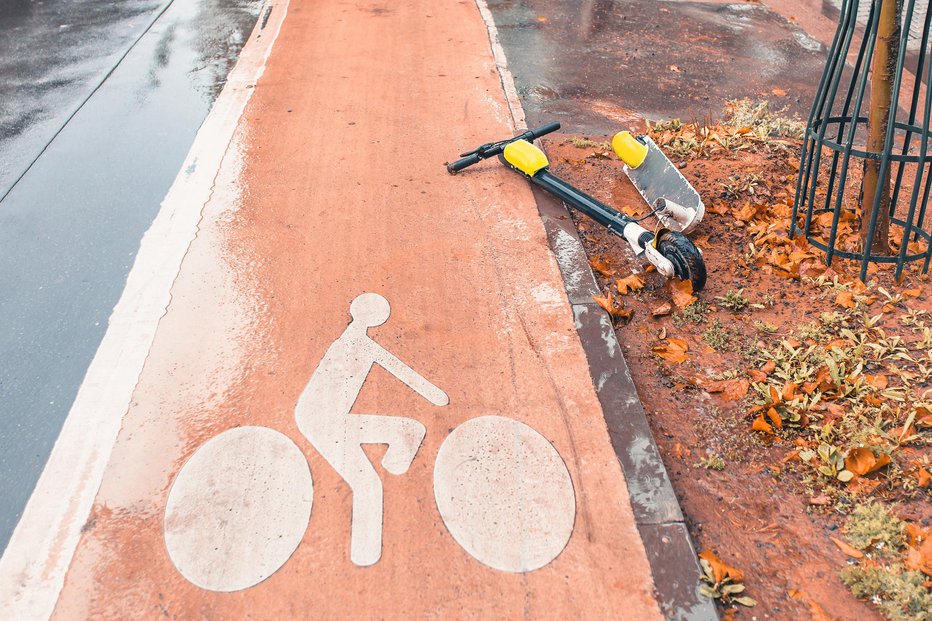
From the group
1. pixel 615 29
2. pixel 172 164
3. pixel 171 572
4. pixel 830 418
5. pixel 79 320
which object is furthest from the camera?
pixel 615 29

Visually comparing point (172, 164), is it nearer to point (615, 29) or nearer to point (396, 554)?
point (396, 554)

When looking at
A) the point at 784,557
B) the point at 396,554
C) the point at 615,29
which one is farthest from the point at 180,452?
the point at 615,29

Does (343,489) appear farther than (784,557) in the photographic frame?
Yes

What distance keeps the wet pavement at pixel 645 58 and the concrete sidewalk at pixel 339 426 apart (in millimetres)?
1803

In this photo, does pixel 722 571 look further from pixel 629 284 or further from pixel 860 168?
pixel 860 168

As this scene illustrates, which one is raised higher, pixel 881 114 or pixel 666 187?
pixel 881 114

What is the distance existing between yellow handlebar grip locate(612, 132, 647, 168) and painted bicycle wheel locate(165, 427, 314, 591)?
3.20 m

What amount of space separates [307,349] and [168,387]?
2.33ft

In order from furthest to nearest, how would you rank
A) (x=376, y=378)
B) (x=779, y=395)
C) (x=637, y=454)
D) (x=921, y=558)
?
(x=376, y=378) < (x=779, y=395) < (x=637, y=454) < (x=921, y=558)

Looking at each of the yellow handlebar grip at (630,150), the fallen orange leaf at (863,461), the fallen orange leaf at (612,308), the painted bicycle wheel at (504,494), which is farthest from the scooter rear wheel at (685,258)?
the painted bicycle wheel at (504,494)

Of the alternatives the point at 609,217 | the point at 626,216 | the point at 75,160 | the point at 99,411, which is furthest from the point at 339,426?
the point at 75,160

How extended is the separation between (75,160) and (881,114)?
18.5 ft

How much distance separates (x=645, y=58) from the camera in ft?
25.3

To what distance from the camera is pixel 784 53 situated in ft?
26.0
